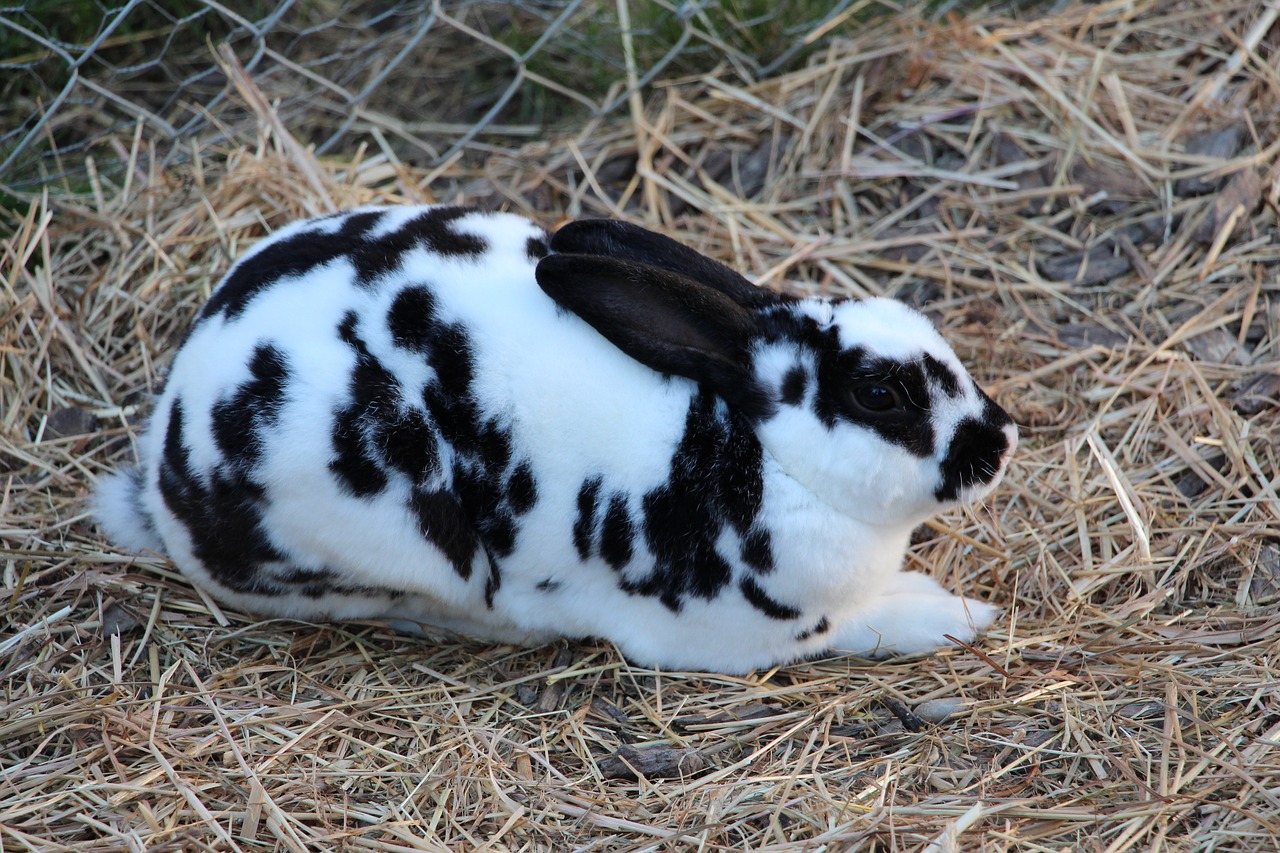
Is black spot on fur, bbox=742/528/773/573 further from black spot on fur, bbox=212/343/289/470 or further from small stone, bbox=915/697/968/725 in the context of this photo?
black spot on fur, bbox=212/343/289/470

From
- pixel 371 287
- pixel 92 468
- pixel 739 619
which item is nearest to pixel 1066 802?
pixel 739 619

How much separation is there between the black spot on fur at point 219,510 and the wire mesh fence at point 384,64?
177cm

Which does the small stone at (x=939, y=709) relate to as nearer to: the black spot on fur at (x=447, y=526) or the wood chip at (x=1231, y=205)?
the black spot on fur at (x=447, y=526)

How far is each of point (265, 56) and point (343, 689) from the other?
2918 mm

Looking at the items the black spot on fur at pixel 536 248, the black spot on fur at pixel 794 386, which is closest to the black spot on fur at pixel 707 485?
the black spot on fur at pixel 794 386

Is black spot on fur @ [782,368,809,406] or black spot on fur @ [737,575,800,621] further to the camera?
black spot on fur @ [737,575,800,621]

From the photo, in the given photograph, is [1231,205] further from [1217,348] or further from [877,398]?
[877,398]

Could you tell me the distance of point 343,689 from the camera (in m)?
2.80

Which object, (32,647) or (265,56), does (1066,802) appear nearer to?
(32,647)

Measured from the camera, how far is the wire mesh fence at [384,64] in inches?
166

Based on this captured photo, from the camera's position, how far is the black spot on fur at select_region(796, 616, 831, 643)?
2.79 metres

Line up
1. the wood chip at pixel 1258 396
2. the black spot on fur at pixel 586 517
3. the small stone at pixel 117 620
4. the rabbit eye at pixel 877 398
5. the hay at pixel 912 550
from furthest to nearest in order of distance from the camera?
the wood chip at pixel 1258 396
the small stone at pixel 117 620
the black spot on fur at pixel 586 517
the rabbit eye at pixel 877 398
the hay at pixel 912 550

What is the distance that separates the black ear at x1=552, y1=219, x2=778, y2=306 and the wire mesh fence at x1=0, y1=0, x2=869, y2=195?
165cm

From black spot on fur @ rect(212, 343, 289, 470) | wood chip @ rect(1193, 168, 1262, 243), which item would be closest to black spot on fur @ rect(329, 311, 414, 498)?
black spot on fur @ rect(212, 343, 289, 470)
